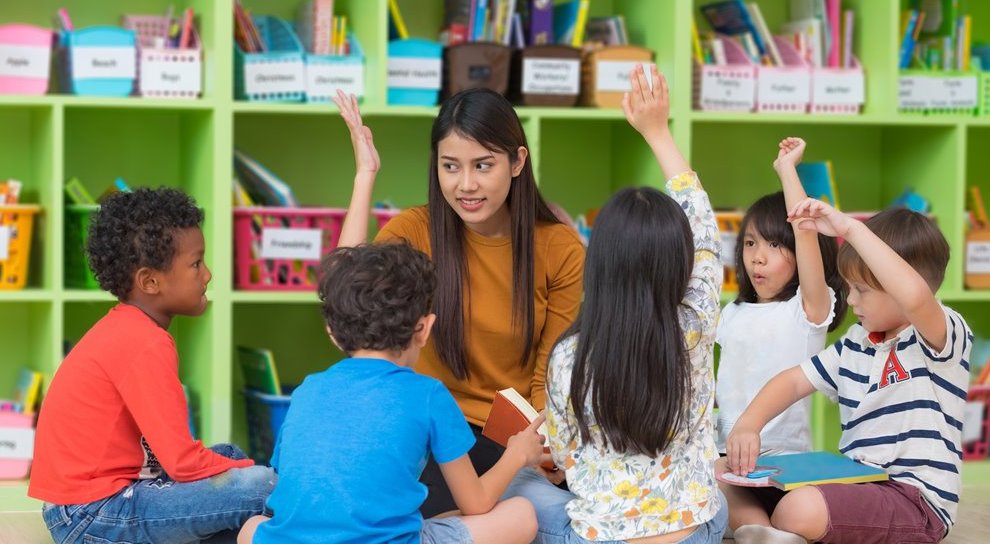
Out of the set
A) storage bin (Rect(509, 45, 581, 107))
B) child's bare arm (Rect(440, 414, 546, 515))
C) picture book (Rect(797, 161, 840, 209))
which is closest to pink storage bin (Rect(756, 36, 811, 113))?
picture book (Rect(797, 161, 840, 209))

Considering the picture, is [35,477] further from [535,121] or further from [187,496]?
[535,121]

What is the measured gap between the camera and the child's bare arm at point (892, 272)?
1.92 metres

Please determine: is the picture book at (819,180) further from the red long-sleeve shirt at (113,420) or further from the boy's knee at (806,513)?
the red long-sleeve shirt at (113,420)

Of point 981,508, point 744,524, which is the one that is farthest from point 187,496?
point 981,508

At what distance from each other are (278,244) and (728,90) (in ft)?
3.92

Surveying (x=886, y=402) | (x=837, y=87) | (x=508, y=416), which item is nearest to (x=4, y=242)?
(x=508, y=416)

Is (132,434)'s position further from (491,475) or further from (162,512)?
(491,475)

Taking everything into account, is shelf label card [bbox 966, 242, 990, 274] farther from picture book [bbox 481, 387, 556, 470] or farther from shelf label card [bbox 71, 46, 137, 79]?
shelf label card [bbox 71, 46, 137, 79]

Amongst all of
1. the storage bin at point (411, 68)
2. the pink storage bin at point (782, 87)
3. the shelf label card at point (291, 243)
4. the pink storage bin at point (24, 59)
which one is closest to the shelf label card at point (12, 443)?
the shelf label card at point (291, 243)

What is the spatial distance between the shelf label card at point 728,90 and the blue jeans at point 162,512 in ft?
5.29

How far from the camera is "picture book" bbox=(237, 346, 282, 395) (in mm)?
2938

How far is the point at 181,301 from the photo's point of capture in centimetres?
206

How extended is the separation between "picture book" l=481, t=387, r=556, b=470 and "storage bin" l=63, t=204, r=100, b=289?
3.83 ft

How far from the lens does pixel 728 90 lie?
3.07m
